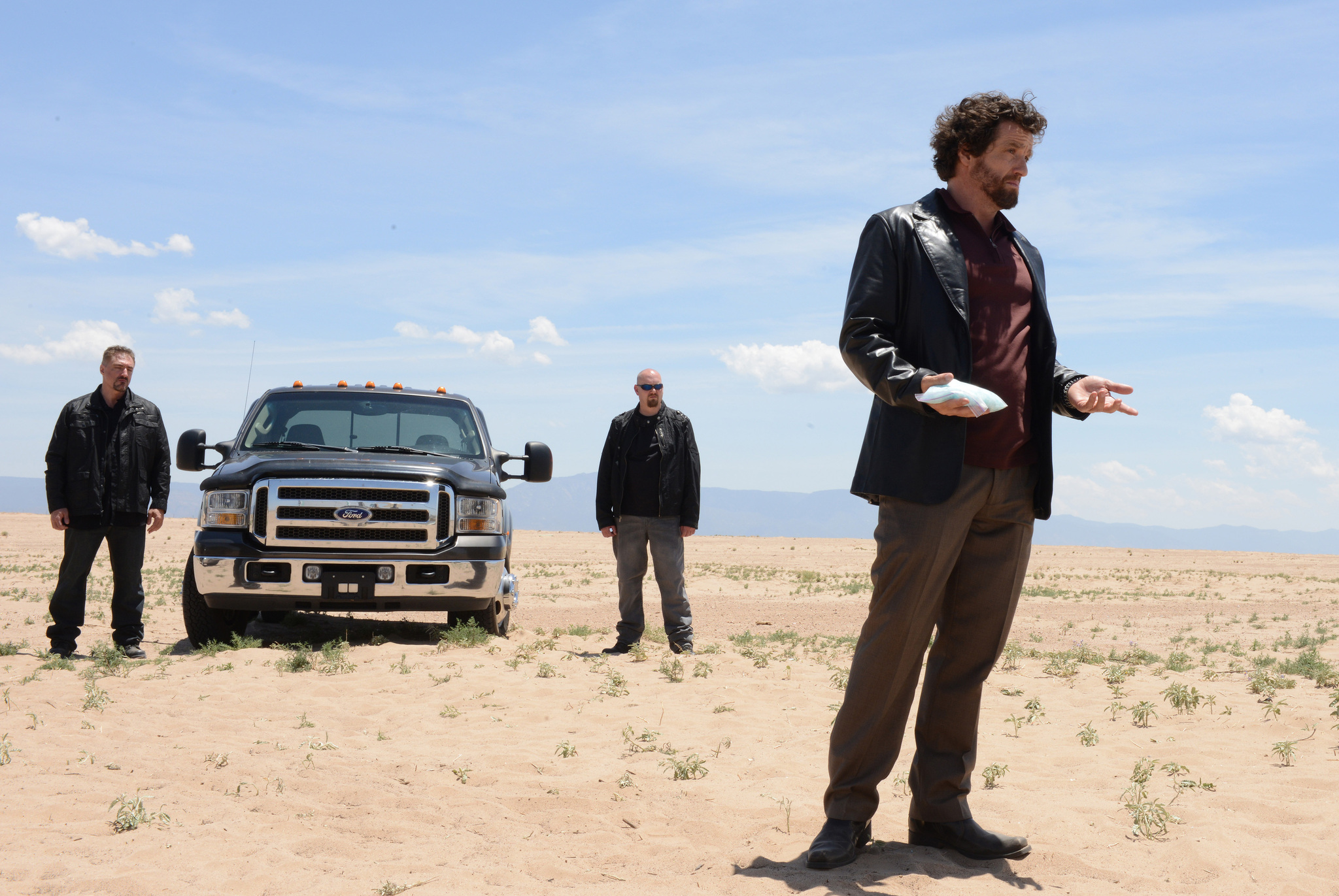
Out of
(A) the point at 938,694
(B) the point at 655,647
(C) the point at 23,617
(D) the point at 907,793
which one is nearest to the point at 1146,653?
(B) the point at 655,647

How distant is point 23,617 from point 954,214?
429 inches

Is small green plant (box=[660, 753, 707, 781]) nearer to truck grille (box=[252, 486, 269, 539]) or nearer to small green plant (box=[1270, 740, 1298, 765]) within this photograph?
small green plant (box=[1270, 740, 1298, 765])

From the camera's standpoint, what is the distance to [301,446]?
884 centimetres

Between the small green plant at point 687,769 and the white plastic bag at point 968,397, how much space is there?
7.69ft

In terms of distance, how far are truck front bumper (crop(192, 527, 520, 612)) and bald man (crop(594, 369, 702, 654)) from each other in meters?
1.27

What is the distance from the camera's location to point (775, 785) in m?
4.62

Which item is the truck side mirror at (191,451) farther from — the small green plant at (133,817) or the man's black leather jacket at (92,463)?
the small green plant at (133,817)

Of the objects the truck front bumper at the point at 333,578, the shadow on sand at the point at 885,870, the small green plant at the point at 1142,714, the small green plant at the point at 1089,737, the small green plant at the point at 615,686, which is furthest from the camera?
the truck front bumper at the point at 333,578

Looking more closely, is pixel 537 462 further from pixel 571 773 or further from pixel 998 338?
pixel 998 338

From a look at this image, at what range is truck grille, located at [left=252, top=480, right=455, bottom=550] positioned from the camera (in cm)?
807

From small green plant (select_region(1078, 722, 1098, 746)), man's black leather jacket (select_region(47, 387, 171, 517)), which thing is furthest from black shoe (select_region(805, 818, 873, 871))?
man's black leather jacket (select_region(47, 387, 171, 517))

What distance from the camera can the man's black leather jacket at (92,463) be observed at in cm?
799

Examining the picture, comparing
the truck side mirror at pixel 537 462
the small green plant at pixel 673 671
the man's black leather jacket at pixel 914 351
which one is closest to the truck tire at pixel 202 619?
the truck side mirror at pixel 537 462

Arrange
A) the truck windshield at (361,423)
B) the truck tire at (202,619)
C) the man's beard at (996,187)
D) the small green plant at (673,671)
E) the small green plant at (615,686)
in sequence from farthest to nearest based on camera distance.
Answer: the truck windshield at (361,423)
the truck tire at (202,619)
the small green plant at (673,671)
the small green plant at (615,686)
the man's beard at (996,187)
